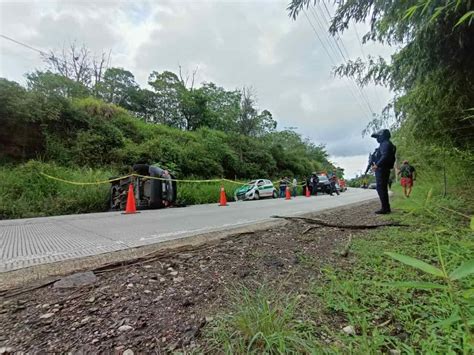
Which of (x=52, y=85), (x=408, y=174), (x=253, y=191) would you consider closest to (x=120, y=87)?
(x=52, y=85)

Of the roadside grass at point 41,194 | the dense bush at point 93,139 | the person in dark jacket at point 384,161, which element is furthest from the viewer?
the dense bush at point 93,139

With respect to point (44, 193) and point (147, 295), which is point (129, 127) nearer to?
point (44, 193)

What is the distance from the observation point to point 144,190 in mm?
8234

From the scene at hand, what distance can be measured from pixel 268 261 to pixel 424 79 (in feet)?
11.4

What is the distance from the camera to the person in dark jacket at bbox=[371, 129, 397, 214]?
4898 millimetres

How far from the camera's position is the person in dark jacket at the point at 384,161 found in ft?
16.1

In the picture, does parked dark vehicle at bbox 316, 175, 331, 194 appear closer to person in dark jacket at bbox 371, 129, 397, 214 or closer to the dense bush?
the dense bush

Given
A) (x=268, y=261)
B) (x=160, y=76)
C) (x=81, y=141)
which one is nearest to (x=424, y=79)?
(x=268, y=261)

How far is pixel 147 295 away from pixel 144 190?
7022 mm

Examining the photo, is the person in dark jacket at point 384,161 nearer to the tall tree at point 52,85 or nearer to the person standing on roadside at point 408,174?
the person standing on roadside at point 408,174

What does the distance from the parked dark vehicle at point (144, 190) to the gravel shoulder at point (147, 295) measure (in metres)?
5.58

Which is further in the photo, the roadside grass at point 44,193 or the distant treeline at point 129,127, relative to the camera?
the distant treeline at point 129,127

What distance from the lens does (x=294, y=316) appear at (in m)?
1.40

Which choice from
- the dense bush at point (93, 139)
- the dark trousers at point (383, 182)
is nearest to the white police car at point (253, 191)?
the dense bush at point (93, 139)
